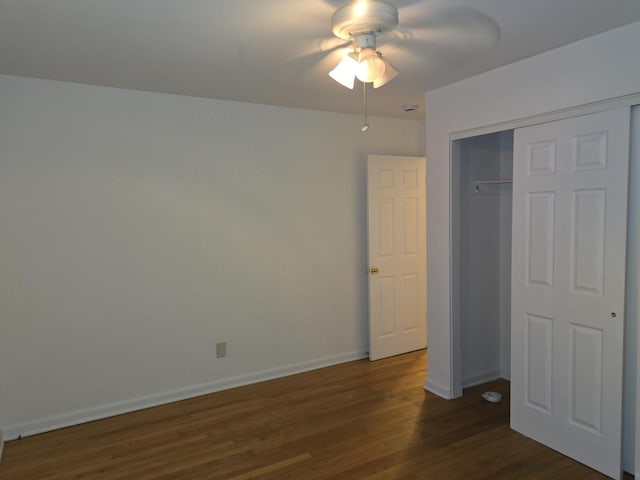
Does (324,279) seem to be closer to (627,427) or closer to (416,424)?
(416,424)

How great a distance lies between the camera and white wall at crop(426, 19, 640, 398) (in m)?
2.35

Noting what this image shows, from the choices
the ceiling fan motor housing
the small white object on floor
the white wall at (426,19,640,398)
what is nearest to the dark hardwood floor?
the small white object on floor

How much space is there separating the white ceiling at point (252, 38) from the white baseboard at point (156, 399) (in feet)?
7.65

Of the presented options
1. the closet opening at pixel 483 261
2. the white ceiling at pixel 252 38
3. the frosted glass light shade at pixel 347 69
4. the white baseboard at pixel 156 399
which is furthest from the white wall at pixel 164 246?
the frosted glass light shade at pixel 347 69

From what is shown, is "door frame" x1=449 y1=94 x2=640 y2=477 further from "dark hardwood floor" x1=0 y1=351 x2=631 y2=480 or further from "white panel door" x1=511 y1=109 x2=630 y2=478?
"dark hardwood floor" x1=0 y1=351 x2=631 y2=480

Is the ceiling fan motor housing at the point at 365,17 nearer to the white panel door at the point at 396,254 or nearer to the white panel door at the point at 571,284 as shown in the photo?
the white panel door at the point at 571,284

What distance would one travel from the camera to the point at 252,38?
90.7 inches

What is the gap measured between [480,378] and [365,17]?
3.10 meters

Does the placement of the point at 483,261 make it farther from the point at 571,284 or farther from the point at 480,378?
the point at 571,284

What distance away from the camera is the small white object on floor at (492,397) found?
3.44 m

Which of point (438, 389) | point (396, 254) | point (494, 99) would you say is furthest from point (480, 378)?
point (494, 99)

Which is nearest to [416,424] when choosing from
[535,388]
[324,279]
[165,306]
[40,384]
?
[535,388]

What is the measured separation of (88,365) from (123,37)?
7.42 feet

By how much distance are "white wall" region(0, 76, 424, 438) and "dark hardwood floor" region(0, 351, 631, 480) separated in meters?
0.30
